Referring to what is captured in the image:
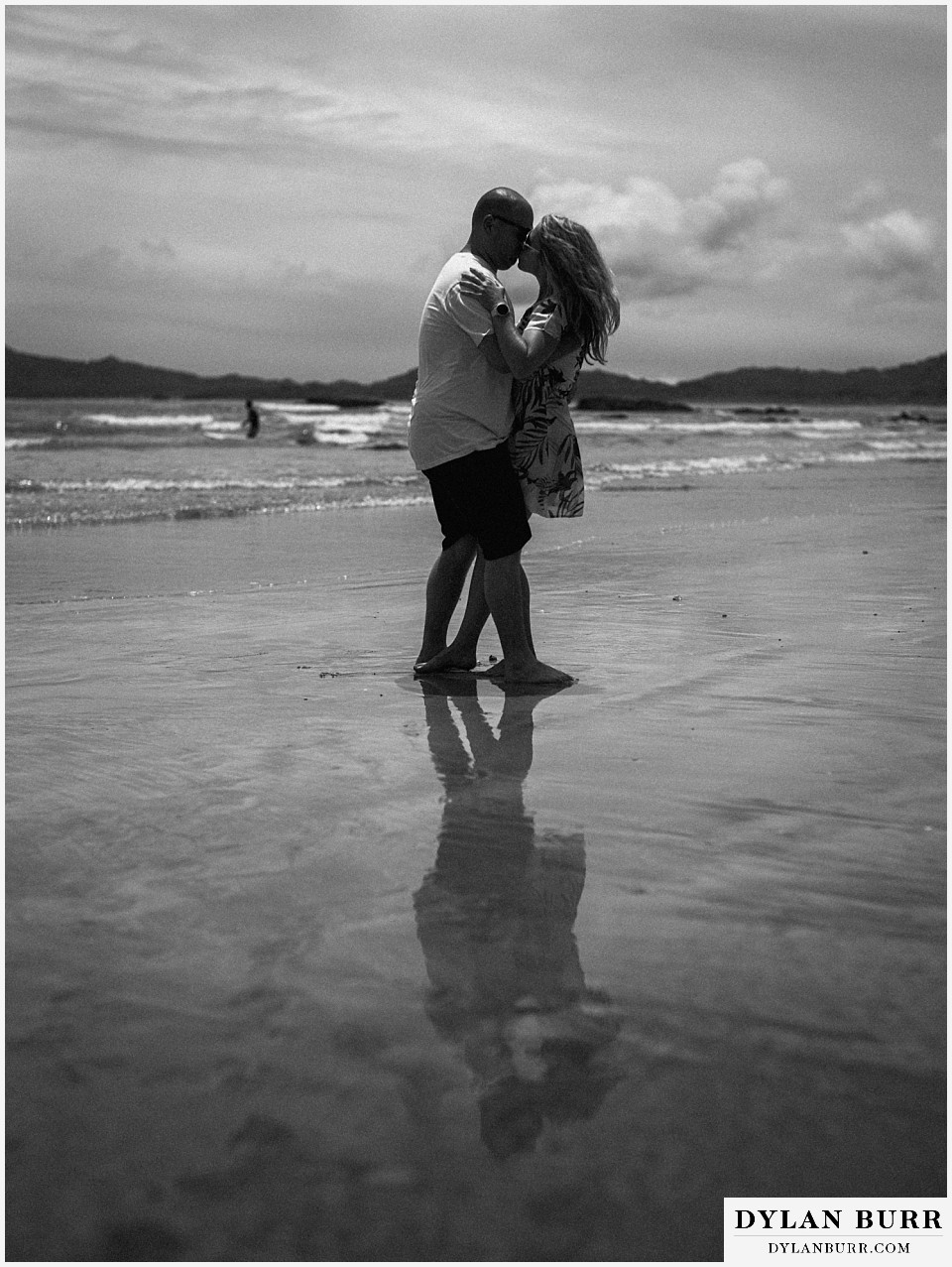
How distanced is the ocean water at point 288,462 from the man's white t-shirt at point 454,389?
7.16 metres

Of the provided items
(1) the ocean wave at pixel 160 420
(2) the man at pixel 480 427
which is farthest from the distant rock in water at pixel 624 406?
(2) the man at pixel 480 427

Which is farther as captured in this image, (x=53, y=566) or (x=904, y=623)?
(x=53, y=566)

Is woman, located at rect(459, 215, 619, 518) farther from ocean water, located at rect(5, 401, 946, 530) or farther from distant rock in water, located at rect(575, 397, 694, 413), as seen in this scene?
distant rock in water, located at rect(575, 397, 694, 413)

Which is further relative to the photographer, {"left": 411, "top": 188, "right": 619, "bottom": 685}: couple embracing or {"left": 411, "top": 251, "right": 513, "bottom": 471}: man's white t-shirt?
{"left": 411, "top": 251, "right": 513, "bottom": 471}: man's white t-shirt

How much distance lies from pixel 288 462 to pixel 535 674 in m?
18.7

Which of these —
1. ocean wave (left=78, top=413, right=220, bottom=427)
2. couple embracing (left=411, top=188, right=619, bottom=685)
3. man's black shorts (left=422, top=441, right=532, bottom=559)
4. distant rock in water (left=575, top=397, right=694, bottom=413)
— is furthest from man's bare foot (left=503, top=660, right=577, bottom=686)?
distant rock in water (left=575, top=397, right=694, bottom=413)

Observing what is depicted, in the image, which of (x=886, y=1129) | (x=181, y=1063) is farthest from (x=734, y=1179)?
(x=181, y=1063)

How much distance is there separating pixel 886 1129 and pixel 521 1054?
0.48 metres

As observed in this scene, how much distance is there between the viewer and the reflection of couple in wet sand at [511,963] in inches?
67.3

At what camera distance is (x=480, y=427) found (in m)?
4.50

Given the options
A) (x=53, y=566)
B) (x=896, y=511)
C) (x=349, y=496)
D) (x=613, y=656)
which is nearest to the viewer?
(x=613, y=656)

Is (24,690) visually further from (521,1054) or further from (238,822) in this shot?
(521,1054)

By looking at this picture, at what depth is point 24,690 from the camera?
14.0 feet

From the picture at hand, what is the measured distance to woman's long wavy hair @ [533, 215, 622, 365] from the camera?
4.37 metres
